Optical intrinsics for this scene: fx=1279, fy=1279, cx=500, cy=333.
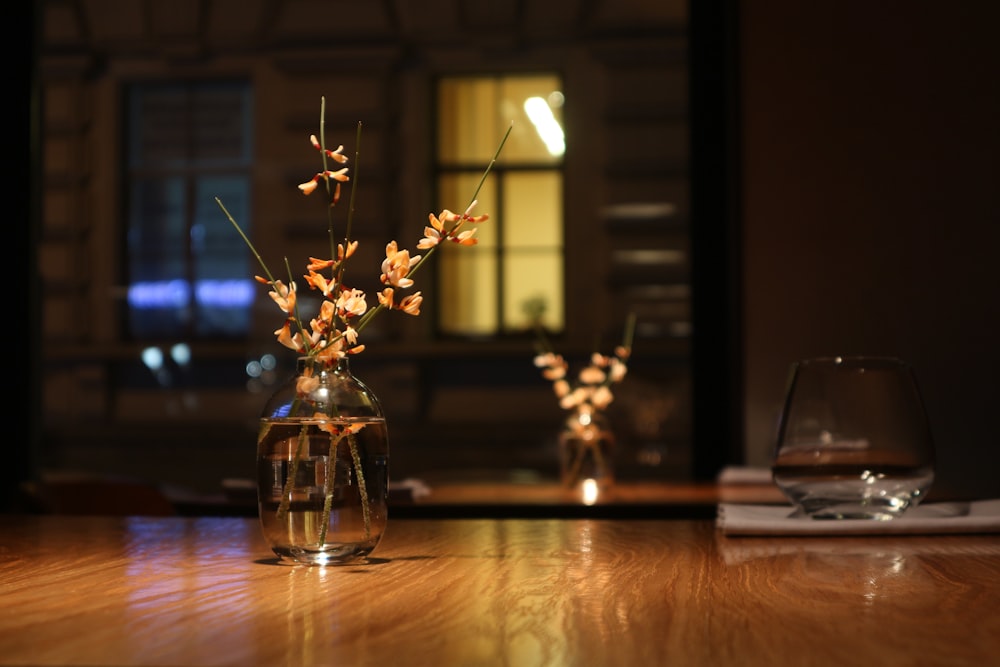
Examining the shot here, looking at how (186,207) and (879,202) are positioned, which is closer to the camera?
(879,202)

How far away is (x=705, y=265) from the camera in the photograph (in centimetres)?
361

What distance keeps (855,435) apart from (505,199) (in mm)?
6279

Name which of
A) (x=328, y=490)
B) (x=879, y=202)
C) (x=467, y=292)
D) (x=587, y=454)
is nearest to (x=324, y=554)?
(x=328, y=490)

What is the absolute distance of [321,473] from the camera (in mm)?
932

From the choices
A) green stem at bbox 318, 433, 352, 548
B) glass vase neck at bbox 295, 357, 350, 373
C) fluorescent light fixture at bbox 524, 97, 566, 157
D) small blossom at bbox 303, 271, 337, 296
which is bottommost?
green stem at bbox 318, 433, 352, 548

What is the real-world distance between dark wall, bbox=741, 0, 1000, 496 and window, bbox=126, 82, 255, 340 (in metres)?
4.54

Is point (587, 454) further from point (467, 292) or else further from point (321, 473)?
point (467, 292)

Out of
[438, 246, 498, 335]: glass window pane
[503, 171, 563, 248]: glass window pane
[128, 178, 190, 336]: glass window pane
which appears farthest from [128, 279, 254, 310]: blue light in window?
[503, 171, 563, 248]: glass window pane

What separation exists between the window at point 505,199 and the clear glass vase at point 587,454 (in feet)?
15.1

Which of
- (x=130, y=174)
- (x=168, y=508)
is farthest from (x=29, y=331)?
(x=130, y=174)

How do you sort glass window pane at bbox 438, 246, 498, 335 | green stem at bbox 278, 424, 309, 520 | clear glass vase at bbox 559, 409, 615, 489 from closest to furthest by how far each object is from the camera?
green stem at bbox 278, 424, 309, 520 → clear glass vase at bbox 559, 409, 615, 489 → glass window pane at bbox 438, 246, 498, 335

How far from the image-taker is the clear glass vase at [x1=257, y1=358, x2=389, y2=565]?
93 centimetres

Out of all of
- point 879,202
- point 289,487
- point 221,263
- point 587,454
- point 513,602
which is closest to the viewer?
point 513,602

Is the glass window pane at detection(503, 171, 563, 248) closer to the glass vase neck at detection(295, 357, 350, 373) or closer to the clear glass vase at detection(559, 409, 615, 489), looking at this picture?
the clear glass vase at detection(559, 409, 615, 489)
